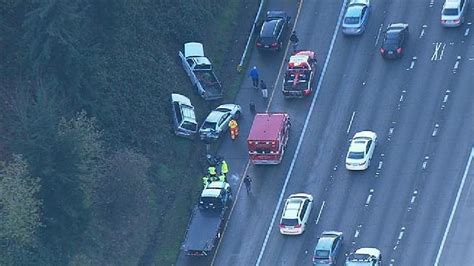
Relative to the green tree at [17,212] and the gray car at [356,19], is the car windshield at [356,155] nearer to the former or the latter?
the gray car at [356,19]

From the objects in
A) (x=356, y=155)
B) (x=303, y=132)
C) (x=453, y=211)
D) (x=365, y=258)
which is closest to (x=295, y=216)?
(x=365, y=258)

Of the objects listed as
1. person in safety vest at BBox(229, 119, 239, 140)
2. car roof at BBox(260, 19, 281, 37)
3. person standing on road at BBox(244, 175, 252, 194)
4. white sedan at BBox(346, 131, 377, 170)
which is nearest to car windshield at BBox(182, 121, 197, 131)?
person in safety vest at BBox(229, 119, 239, 140)

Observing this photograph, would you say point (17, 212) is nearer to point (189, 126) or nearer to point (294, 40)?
point (189, 126)

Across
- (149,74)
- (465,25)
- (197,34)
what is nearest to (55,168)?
(149,74)

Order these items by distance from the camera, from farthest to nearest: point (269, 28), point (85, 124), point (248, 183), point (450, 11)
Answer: point (269, 28) → point (450, 11) → point (248, 183) → point (85, 124)

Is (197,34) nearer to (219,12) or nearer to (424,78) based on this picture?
(219,12)

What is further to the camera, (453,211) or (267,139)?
(267,139)
